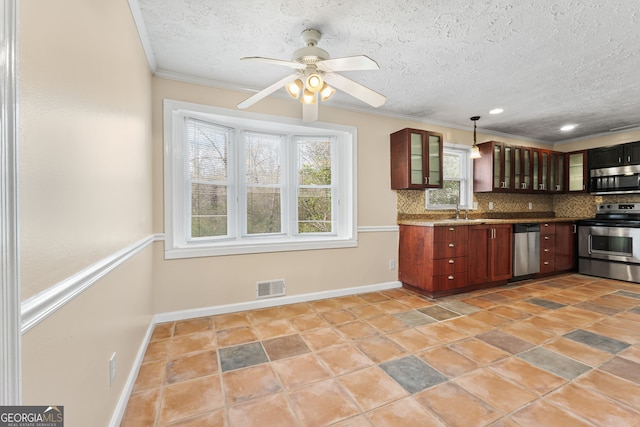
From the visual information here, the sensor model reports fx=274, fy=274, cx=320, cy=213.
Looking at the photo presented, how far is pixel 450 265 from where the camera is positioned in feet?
11.4

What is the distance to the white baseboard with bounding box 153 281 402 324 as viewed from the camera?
108 inches

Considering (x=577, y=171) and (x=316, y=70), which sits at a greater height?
(x=316, y=70)

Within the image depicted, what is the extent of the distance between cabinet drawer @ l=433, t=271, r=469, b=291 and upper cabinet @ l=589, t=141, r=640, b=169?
3459 millimetres

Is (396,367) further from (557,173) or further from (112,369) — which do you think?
(557,173)

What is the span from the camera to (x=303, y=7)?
1828 mm

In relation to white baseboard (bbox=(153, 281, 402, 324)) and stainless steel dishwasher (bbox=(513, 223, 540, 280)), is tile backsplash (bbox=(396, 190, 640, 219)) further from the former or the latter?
white baseboard (bbox=(153, 281, 402, 324))

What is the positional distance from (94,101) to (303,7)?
1.40 metres

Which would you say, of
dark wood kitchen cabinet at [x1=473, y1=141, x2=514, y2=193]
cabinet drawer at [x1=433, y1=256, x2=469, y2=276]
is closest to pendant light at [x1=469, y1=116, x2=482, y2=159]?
dark wood kitchen cabinet at [x1=473, y1=141, x2=514, y2=193]

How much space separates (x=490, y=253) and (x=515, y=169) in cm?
169

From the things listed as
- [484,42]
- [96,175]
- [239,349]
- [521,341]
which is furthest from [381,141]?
[96,175]

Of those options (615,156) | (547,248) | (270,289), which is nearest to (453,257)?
(547,248)

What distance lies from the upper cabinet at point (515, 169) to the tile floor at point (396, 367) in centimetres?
201

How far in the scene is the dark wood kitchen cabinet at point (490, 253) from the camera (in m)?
3.65

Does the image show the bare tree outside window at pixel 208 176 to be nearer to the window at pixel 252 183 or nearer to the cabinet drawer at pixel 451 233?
the window at pixel 252 183
